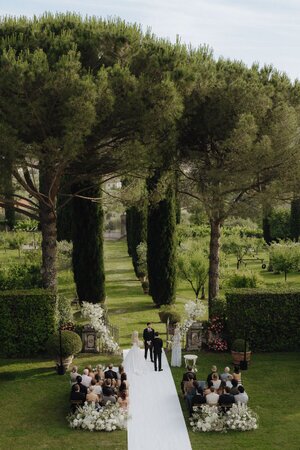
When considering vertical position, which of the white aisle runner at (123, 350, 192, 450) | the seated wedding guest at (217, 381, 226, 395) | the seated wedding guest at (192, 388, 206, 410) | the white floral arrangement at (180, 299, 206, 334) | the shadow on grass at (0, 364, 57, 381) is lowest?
the white aisle runner at (123, 350, 192, 450)

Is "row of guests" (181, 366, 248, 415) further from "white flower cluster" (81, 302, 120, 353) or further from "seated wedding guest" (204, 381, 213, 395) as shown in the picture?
"white flower cluster" (81, 302, 120, 353)

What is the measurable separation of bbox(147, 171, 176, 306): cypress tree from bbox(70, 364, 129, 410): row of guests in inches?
518

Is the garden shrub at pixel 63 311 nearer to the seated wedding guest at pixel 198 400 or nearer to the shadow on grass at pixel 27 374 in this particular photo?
the shadow on grass at pixel 27 374

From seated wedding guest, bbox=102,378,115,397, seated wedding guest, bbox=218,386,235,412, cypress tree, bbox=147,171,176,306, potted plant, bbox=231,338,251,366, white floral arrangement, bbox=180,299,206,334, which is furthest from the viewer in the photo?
cypress tree, bbox=147,171,176,306

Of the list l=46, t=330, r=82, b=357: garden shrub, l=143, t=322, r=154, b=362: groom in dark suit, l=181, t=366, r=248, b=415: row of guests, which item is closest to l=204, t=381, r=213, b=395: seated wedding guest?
l=181, t=366, r=248, b=415: row of guests

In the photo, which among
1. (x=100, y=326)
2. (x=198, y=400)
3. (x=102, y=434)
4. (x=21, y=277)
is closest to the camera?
(x=102, y=434)

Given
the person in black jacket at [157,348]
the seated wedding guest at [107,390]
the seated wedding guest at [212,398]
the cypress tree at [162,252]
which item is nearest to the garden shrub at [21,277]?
the cypress tree at [162,252]

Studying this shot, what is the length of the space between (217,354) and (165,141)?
8579 millimetres

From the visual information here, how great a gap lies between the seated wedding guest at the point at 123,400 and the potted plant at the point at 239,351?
5.46m

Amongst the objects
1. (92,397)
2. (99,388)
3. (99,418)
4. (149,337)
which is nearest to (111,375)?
(99,388)

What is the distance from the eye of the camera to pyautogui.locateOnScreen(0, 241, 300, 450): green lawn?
1433 cm

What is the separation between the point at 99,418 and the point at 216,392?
3405 millimetres

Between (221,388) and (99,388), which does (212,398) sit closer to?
(221,388)

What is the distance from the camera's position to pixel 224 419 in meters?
15.1
